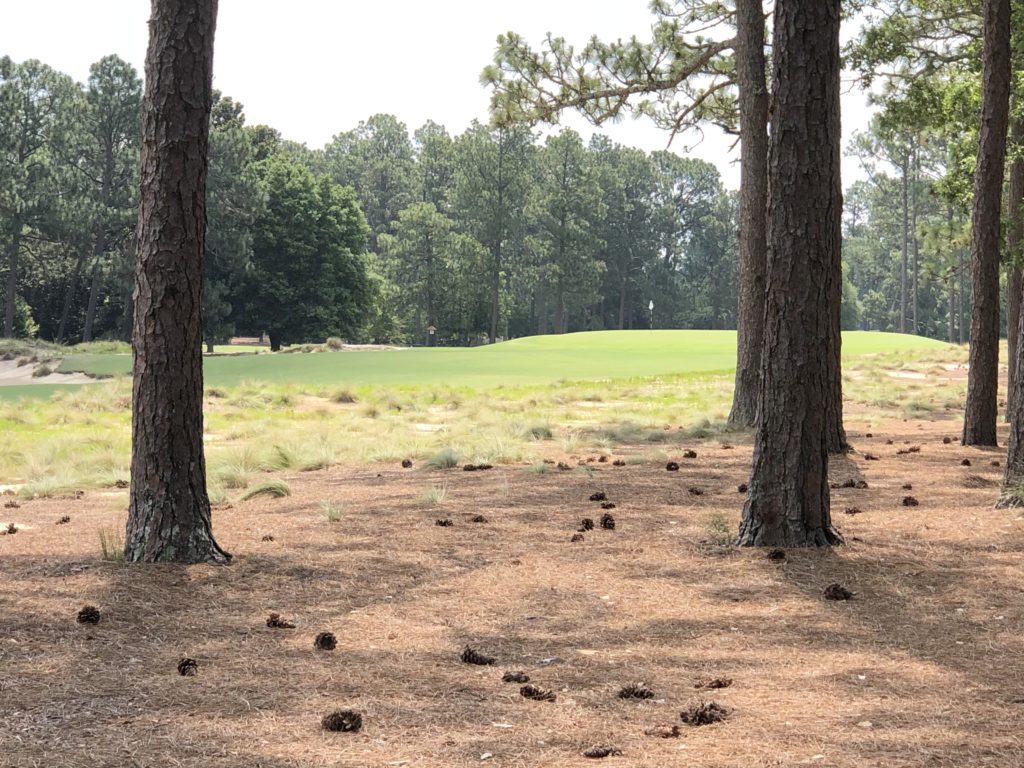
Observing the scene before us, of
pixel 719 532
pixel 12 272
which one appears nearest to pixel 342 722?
pixel 719 532

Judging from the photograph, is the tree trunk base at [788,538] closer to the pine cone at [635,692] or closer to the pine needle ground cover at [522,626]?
the pine needle ground cover at [522,626]

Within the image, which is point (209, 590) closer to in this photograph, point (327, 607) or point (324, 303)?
point (327, 607)

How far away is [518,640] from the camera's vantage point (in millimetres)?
4938

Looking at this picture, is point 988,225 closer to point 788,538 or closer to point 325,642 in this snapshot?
point 788,538

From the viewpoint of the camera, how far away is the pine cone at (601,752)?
3426 mm

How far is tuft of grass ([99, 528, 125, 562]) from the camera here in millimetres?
6344

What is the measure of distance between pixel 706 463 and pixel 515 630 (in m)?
6.38

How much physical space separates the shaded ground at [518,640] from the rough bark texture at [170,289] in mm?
381

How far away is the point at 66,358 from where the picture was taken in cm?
3347

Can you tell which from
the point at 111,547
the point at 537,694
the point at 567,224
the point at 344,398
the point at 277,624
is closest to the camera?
the point at 537,694

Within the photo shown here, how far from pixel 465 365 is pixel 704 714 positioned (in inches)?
1163

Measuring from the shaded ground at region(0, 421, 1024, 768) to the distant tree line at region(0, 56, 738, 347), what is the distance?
18.9 meters

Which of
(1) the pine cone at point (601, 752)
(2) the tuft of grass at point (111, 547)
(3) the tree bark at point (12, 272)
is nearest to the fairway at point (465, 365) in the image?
(3) the tree bark at point (12, 272)

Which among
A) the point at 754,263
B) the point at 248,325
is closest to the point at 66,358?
the point at 248,325
